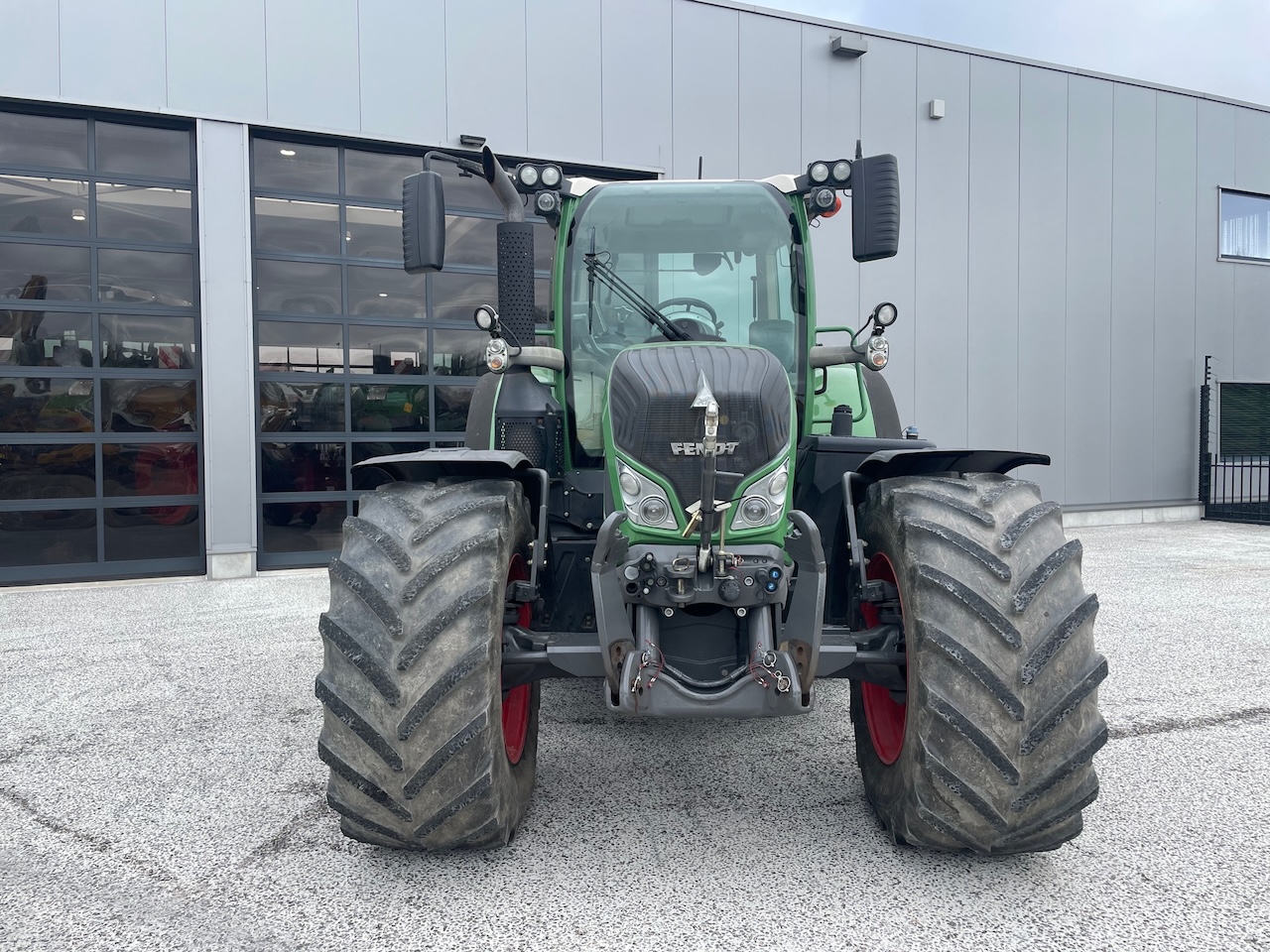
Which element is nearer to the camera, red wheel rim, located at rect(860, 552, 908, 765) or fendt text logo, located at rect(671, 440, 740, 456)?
fendt text logo, located at rect(671, 440, 740, 456)

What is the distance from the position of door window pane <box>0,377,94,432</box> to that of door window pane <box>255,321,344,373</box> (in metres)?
1.61

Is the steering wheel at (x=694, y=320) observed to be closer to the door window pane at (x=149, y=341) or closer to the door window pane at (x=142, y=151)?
the door window pane at (x=149, y=341)

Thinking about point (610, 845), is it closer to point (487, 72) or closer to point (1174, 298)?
point (487, 72)

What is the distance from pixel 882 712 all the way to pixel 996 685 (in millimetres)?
759

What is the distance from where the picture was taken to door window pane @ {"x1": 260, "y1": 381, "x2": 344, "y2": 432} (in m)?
8.30

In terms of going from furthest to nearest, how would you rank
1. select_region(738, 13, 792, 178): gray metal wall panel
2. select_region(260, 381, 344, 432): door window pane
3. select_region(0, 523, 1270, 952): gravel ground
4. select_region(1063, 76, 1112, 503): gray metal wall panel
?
1. select_region(1063, 76, 1112, 503): gray metal wall panel
2. select_region(738, 13, 792, 178): gray metal wall panel
3. select_region(260, 381, 344, 432): door window pane
4. select_region(0, 523, 1270, 952): gravel ground

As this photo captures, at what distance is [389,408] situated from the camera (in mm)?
8766

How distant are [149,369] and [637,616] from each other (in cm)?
740

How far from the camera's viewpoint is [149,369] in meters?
8.02

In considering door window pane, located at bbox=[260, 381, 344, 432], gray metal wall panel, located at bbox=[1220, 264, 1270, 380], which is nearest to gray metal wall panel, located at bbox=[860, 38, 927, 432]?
gray metal wall panel, located at bbox=[1220, 264, 1270, 380]

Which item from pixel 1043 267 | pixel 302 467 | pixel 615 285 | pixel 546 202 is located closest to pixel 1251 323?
pixel 1043 267

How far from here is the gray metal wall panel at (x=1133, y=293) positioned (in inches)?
456

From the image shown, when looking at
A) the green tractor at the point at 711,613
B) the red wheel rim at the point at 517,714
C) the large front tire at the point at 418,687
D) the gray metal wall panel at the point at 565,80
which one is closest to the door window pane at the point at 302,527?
the gray metal wall panel at the point at 565,80

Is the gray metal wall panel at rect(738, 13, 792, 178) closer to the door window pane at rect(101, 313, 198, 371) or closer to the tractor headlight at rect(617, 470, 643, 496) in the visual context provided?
the door window pane at rect(101, 313, 198, 371)
